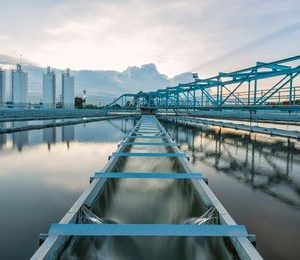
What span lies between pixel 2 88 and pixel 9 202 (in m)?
87.6

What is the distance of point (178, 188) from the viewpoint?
4.20 metres

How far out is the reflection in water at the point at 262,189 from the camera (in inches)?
106

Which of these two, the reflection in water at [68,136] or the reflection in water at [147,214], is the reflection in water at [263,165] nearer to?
the reflection in water at [147,214]

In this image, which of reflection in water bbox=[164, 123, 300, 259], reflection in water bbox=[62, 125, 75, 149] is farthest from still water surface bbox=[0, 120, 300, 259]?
reflection in water bbox=[62, 125, 75, 149]

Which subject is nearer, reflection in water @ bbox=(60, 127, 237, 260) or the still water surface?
reflection in water @ bbox=(60, 127, 237, 260)

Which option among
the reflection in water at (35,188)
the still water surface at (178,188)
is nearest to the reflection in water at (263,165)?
the still water surface at (178,188)

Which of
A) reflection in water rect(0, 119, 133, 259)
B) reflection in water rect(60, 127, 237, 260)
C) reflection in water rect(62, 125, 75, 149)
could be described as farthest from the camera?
reflection in water rect(62, 125, 75, 149)

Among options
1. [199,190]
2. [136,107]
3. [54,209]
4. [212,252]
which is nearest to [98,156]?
[54,209]

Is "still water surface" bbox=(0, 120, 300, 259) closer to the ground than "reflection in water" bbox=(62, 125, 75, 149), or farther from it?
closer to the ground

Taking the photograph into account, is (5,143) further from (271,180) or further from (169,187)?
(271,180)

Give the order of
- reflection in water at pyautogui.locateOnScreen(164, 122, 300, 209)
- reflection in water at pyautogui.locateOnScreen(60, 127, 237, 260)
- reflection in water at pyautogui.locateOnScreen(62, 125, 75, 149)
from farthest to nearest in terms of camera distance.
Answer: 1. reflection in water at pyautogui.locateOnScreen(62, 125, 75, 149)
2. reflection in water at pyautogui.locateOnScreen(164, 122, 300, 209)
3. reflection in water at pyautogui.locateOnScreen(60, 127, 237, 260)

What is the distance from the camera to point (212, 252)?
2.28 metres

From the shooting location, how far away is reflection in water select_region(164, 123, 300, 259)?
106 inches

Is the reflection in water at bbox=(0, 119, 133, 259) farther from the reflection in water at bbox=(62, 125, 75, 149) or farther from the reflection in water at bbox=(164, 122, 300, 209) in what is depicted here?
the reflection in water at bbox=(164, 122, 300, 209)
